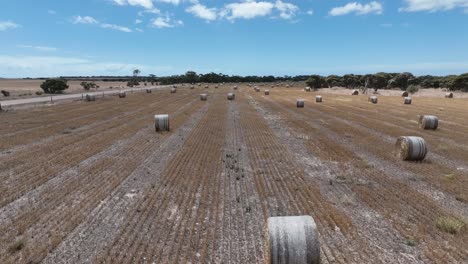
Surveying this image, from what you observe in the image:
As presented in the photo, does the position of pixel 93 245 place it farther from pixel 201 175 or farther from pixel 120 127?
pixel 120 127

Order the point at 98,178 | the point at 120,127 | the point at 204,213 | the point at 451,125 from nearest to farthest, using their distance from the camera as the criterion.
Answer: the point at 204,213 < the point at 98,178 < the point at 120,127 < the point at 451,125

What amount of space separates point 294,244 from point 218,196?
16.6 feet

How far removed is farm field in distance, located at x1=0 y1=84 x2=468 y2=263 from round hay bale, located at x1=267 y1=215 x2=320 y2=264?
0.75m

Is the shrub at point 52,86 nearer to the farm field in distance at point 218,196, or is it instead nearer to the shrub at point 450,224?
the farm field in distance at point 218,196

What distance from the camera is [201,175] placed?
1379 centimetres

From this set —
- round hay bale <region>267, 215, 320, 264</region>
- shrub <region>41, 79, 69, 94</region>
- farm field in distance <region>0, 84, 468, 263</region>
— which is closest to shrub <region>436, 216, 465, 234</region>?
farm field in distance <region>0, 84, 468, 263</region>

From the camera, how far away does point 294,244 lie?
6723mm

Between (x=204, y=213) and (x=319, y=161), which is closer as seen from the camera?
(x=204, y=213)

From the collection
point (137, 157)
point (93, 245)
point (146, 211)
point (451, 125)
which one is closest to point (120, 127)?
point (137, 157)

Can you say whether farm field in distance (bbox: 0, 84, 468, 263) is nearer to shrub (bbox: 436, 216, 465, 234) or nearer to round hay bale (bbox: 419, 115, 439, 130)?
shrub (bbox: 436, 216, 465, 234)

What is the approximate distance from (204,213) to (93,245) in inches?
119

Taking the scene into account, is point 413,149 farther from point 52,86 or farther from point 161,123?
point 52,86

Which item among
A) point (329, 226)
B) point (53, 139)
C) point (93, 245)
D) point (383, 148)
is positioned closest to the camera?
point (93, 245)

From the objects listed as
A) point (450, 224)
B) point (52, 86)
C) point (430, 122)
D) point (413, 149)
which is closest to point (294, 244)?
point (450, 224)
